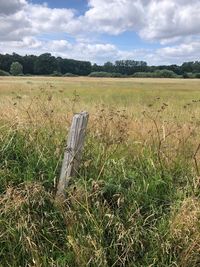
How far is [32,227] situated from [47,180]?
70 cm

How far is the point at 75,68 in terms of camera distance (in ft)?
384

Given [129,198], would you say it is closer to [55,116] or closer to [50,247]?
[50,247]

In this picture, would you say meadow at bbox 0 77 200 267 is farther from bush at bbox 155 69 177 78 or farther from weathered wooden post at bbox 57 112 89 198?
bush at bbox 155 69 177 78

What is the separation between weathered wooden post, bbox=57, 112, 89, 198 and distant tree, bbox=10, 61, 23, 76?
333ft

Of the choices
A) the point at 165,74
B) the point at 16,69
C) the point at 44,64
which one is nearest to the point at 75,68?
the point at 44,64

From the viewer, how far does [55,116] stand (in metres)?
6.65

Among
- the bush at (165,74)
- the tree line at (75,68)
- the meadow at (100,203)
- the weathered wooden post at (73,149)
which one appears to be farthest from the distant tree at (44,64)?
the weathered wooden post at (73,149)

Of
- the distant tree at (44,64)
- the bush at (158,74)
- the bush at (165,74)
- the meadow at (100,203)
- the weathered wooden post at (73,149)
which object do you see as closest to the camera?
the meadow at (100,203)

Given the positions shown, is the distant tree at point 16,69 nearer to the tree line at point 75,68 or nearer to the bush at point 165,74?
the tree line at point 75,68

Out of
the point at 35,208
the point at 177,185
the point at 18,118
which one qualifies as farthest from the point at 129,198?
the point at 18,118

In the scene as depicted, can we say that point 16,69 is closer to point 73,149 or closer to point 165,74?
point 165,74

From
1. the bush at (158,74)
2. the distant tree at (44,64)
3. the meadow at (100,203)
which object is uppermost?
the meadow at (100,203)

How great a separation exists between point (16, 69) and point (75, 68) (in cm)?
1872

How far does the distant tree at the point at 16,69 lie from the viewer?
10356cm
